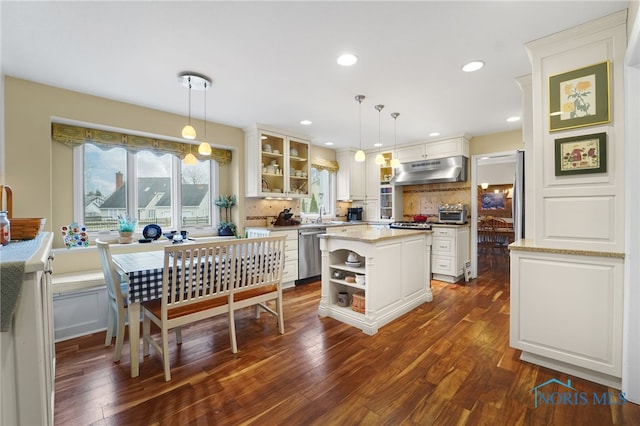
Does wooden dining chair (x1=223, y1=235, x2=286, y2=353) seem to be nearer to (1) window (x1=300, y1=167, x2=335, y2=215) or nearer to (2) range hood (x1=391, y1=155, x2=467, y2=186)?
(1) window (x1=300, y1=167, x2=335, y2=215)

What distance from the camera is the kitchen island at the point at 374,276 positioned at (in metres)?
2.72

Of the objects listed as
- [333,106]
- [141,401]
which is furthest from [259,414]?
[333,106]

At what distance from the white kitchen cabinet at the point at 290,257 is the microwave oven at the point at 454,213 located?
2550 mm

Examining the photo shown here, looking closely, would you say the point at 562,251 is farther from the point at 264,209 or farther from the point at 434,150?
the point at 264,209

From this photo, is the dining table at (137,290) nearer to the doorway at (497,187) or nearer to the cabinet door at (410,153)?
the cabinet door at (410,153)

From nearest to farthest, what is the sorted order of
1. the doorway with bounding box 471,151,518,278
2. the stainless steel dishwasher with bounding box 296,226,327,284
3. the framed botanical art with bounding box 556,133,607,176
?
1. the framed botanical art with bounding box 556,133,607,176
2. the stainless steel dishwasher with bounding box 296,226,327,284
3. the doorway with bounding box 471,151,518,278

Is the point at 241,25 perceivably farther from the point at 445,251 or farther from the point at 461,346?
the point at 445,251

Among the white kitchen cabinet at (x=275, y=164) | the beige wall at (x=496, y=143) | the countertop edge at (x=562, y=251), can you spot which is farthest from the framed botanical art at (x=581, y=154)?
the white kitchen cabinet at (x=275, y=164)

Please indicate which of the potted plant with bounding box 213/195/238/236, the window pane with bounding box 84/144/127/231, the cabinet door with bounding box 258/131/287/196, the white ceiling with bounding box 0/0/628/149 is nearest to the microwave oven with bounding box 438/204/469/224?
the white ceiling with bounding box 0/0/628/149

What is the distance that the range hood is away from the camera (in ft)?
15.3

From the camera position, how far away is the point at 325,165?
18.7 ft

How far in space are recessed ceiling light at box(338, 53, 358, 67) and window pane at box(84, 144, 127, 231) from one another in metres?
2.93

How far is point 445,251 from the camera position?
14.9ft

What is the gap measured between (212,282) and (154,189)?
7.46ft
